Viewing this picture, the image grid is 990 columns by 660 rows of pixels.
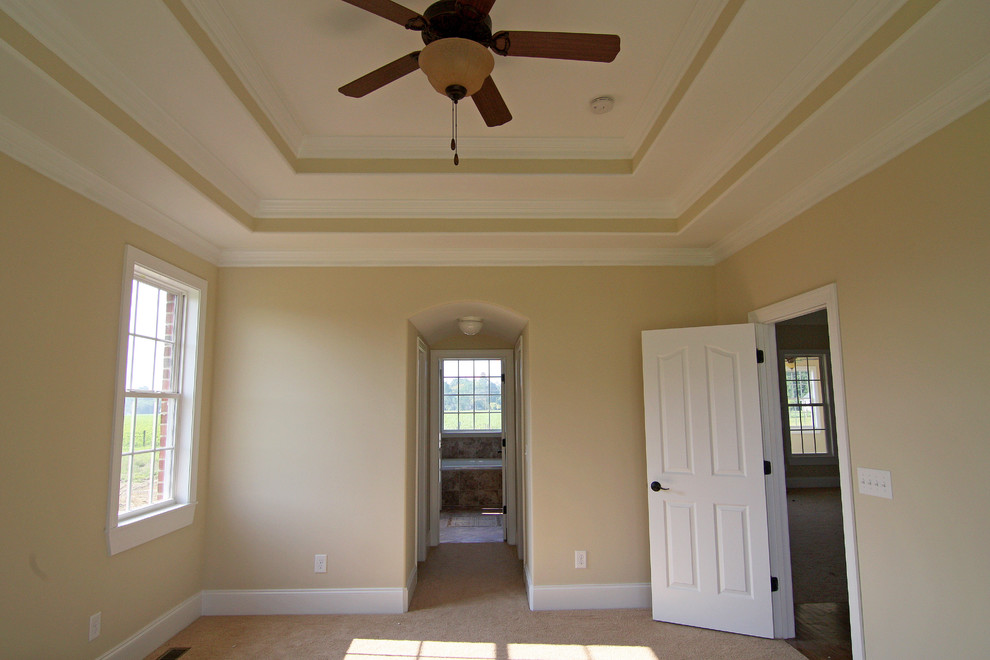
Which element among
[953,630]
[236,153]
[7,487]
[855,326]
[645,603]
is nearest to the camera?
[953,630]

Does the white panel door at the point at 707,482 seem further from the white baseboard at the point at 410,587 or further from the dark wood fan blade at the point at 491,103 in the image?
the dark wood fan blade at the point at 491,103

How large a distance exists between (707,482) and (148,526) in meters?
3.42

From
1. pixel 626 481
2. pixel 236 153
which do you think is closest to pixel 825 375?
pixel 626 481

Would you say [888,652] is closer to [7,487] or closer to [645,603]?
[645,603]

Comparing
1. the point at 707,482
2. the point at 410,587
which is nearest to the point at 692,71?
the point at 707,482

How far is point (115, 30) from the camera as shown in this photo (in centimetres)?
202

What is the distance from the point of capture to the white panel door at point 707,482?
3.59 metres

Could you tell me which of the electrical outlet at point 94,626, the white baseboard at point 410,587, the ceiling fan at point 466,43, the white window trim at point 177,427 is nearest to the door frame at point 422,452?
the white baseboard at point 410,587

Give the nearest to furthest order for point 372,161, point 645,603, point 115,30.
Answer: point 115,30 → point 372,161 → point 645,603

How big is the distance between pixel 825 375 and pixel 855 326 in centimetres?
673

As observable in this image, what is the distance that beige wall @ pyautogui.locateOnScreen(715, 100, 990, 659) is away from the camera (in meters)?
2.09

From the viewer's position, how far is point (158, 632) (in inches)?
135

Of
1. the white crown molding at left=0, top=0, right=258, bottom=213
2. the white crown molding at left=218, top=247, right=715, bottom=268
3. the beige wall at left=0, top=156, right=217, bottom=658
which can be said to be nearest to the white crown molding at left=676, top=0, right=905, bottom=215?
the white crown molding at left=218, top=247, right=715, bottom=268

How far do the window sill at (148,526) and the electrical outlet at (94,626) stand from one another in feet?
0.98
